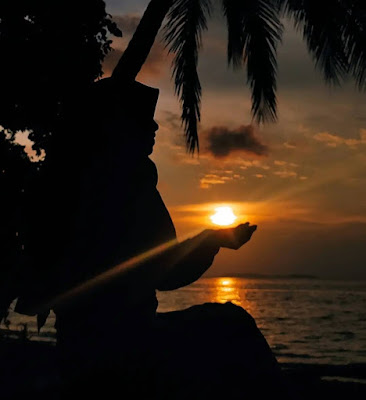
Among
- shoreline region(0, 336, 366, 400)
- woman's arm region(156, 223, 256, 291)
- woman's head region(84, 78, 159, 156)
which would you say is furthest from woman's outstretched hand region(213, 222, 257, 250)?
shoreline region(0, 336, 366, 400)

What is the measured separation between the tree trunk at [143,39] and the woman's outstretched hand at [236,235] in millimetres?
3189

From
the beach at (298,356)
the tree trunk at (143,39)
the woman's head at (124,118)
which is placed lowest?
the beach at (298,356)

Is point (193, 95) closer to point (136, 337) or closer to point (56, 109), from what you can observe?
point (56, 109)

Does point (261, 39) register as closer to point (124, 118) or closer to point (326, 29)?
point (326, 29)

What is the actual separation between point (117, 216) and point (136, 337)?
1.84 feet

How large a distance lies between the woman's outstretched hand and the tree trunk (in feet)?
10.5

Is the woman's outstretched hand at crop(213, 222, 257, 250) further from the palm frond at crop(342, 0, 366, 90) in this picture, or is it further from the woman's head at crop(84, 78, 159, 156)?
the palm frond at crop(342, 0, 366, 90)

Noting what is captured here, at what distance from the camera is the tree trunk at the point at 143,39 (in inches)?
231

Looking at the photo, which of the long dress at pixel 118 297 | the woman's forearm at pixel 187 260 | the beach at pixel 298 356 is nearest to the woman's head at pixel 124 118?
the long dress at pixel 118 297

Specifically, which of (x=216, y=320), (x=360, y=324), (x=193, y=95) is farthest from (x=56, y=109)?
(x=360, y=324)

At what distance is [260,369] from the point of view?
10.4 feet

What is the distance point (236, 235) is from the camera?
8.86ft

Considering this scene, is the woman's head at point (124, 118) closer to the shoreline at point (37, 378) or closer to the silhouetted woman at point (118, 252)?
the silhouetted woman at point (118, 252)

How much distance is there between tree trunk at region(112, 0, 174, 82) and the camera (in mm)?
5855
